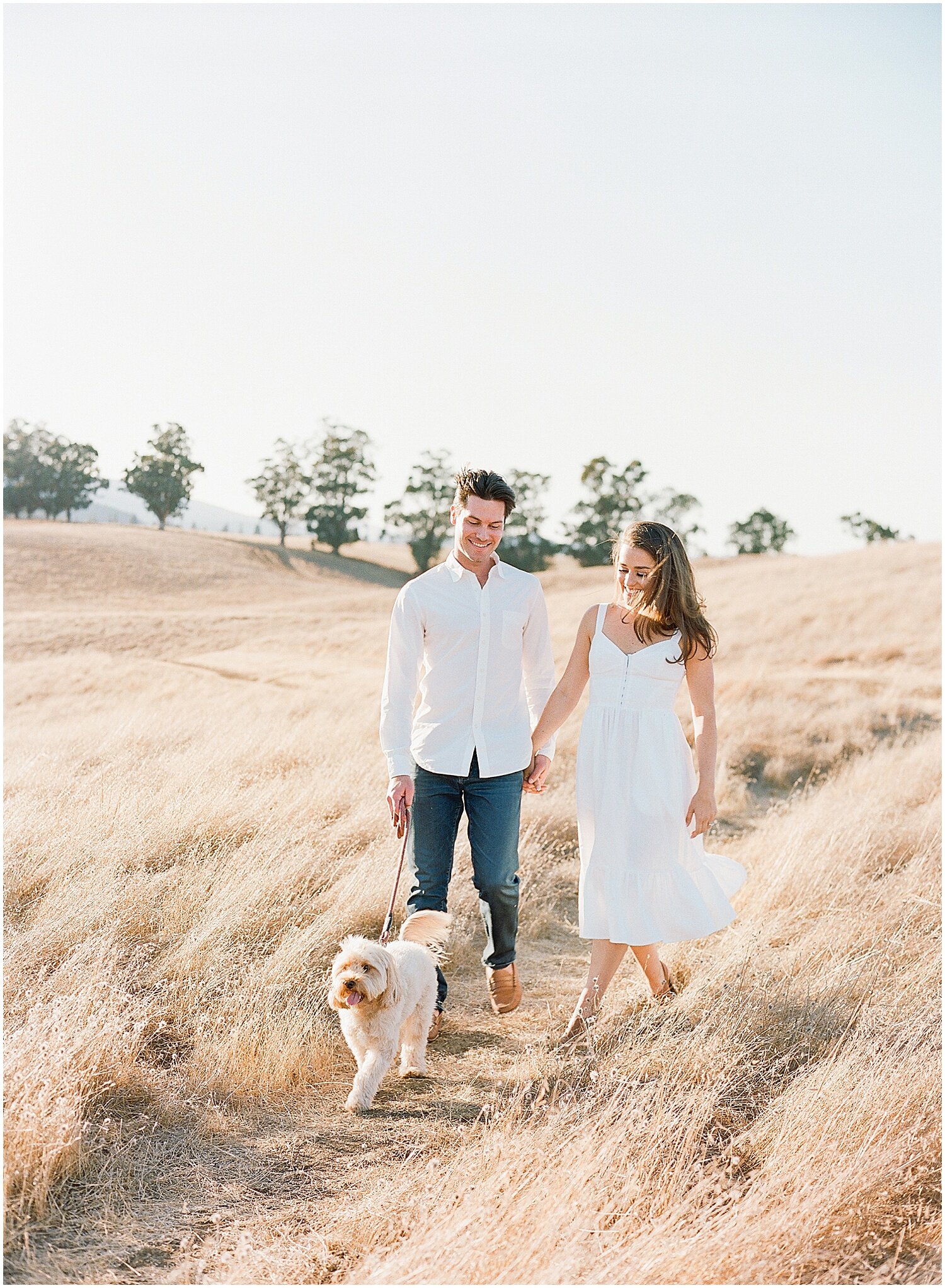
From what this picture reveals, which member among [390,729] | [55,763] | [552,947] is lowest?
[552,947]

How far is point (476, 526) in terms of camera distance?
4.12m

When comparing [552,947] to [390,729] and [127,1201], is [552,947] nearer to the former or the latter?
[390,729]

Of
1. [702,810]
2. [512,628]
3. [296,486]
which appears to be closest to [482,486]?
[512,628]

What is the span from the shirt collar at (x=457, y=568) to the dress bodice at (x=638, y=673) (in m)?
0.55

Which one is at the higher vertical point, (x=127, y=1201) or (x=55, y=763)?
(x=55, y=763)

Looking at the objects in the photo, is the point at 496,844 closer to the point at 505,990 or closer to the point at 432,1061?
the point at 505,990

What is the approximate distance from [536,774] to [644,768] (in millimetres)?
531

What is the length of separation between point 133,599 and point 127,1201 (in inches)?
1607

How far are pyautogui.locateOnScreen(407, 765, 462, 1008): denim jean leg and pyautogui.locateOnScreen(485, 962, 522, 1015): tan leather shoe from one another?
0.39m

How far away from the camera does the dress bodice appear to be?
4.19 metres

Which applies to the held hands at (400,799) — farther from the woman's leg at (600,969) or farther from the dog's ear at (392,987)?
the woman's leg at (600,969)

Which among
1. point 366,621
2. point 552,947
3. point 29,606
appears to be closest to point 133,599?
point 29,606

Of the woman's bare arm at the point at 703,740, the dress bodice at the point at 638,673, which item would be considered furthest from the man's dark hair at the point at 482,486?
the woman's bare arm at the point at 703,740

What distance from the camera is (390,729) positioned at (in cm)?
417
